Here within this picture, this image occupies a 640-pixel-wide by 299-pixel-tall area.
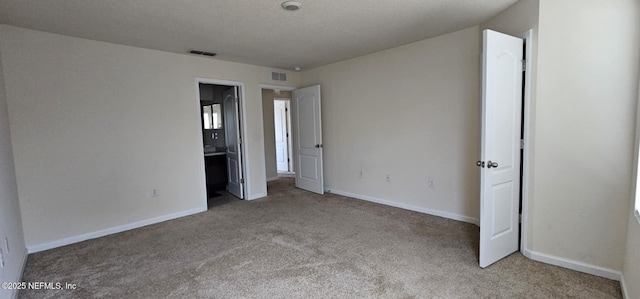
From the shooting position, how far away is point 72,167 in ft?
10.8

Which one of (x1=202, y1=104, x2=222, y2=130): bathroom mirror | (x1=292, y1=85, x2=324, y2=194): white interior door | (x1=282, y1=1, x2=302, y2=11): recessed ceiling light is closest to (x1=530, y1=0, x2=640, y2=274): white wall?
(x1=282, y1=1, x2=302, y2=11): recessed ceiling light

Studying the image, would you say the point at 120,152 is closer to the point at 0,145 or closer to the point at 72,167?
the point at 72,167

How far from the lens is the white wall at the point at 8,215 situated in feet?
7.02

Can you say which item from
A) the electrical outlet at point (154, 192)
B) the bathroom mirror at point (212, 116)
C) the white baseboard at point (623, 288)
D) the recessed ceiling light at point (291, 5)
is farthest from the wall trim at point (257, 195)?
the white baseboard at point (623, 288)

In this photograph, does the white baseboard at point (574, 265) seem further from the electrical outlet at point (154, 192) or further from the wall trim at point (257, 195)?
the electrical outlet at point (154, 192)

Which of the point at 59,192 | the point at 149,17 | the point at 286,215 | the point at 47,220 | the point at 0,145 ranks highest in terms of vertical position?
the point at 149,17

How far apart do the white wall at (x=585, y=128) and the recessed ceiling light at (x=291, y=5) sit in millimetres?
2043

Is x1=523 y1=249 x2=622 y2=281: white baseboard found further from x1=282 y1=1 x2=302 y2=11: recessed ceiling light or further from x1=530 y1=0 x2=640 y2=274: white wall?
x1=282 y1=1 x2=302 y2=11: recessed ceiling light

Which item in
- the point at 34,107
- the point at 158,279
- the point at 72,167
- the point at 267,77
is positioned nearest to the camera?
the point at 158,279

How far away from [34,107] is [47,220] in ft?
3.99

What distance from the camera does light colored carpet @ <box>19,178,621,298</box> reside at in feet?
7.22

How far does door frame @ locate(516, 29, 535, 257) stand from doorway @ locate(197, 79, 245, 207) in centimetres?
386

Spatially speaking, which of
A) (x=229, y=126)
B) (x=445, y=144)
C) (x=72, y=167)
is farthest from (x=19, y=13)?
(x=445, y=144)

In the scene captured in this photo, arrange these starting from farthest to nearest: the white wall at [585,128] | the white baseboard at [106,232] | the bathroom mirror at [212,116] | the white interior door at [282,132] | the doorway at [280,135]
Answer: the white interior door at [282,132] < the doorway at [280,135] < the bathroom mirror at [212,116] < the white baseboard at [106,232] < the white wall at [585,128]
